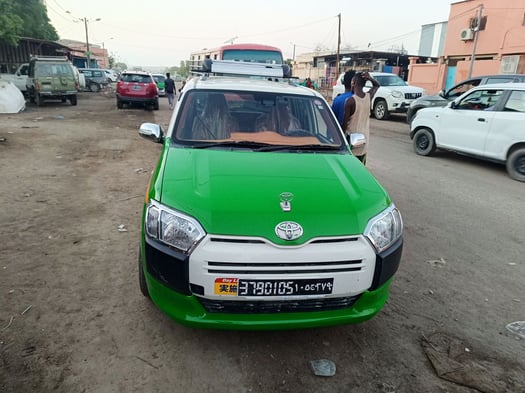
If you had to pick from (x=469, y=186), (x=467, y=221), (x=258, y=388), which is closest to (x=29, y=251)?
(x=258, y=388)

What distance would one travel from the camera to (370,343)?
2.83 m

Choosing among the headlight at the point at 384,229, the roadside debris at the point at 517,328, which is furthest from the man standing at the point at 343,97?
the roadside debris at the point at 517,328

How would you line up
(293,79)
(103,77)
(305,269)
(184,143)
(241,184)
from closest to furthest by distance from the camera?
(305,269) → (241,184) → (184,143) → (293,79) → (103,77)

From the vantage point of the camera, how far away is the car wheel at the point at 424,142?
939 cm

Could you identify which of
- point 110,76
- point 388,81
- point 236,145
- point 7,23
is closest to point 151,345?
point 236,145

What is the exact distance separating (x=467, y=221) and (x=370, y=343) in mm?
3265

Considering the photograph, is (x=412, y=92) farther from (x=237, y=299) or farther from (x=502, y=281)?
(x=237, y=299)

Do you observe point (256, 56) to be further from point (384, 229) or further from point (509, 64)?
point (509, 64)

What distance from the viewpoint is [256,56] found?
14867 mm

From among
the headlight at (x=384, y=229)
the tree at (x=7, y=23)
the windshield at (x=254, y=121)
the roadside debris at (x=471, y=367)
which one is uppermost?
the tree at (x=7, y=23)

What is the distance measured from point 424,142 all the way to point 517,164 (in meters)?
2.45

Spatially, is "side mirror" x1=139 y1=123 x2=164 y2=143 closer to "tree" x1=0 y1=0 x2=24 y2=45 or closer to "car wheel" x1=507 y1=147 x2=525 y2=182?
"car wheel" x1=507 y1=147 x2=525 y2=182

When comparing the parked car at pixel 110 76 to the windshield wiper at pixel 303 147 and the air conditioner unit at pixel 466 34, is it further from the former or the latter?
the windshield wiper at pixel 303 147

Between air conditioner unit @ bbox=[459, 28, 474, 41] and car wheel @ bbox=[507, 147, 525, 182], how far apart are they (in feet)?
62.7
